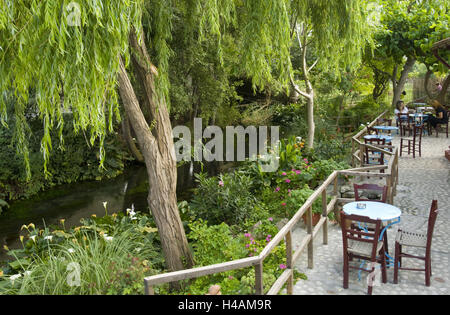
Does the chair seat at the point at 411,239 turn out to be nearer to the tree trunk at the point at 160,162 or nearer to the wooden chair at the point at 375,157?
the tree trunk at the point at 160,162

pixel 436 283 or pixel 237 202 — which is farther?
pixel 237 202

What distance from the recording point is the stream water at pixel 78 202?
11148 mm

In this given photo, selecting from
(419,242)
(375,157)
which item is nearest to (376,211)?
(419,242)

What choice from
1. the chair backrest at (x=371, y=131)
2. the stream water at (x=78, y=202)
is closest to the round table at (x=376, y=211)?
the stream water at (x=78, y=202)

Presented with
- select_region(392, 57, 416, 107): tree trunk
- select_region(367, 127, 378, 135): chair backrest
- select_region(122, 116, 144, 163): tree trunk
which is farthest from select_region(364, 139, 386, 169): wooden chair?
select_region(122, 116, 144, 163): tree trunk

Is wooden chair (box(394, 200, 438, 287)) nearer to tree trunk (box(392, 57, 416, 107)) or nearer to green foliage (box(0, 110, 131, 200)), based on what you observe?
green foliage (box(0, 110, 131, 200))

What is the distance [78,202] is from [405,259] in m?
9.86

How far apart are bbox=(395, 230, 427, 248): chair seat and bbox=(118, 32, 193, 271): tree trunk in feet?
9.36

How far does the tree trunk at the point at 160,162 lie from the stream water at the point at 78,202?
5.44 metres

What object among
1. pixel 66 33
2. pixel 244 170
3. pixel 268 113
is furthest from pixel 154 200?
pixel 268 113

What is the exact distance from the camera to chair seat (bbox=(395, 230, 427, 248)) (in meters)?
5.23

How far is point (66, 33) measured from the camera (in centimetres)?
354
